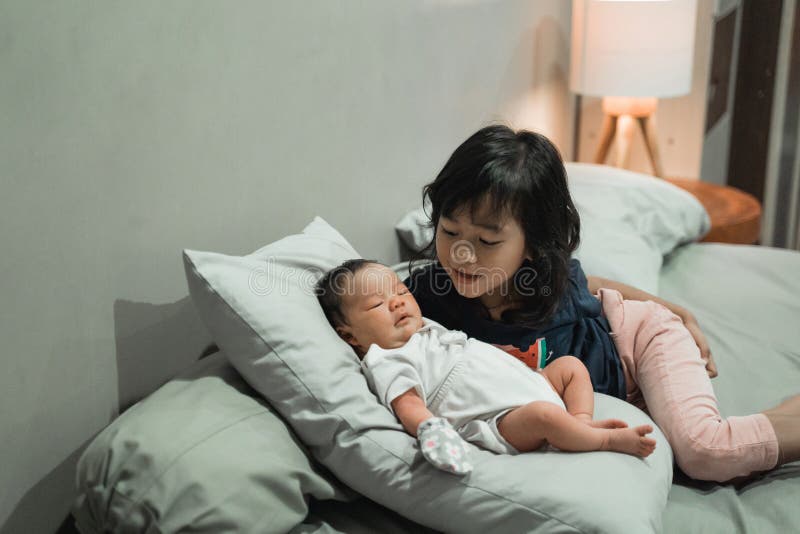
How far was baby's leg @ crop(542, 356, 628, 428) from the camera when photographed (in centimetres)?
120

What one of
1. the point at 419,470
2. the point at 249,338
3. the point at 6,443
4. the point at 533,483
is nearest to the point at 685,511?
the point at 533,483

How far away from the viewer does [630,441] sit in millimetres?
1076

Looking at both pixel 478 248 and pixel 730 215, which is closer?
pixel 478 248

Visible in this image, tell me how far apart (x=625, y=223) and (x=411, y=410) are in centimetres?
110

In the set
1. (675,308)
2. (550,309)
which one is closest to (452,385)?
(550,309)

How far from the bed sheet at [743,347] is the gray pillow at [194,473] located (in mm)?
535

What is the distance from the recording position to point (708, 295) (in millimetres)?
1850

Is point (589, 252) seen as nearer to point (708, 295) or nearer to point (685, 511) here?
point (708, 295)

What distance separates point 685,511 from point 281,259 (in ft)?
2.32

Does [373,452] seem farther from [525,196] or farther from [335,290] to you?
[525,196]

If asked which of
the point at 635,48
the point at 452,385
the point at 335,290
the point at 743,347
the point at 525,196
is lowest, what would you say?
the point at 743,347

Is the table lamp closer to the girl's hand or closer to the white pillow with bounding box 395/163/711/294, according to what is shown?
the white pillow with bounding box 395/163/711/294

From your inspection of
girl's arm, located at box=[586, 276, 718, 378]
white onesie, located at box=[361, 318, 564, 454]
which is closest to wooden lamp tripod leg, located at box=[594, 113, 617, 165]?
girl's arm, located at box=[586, 276, 718, 378]

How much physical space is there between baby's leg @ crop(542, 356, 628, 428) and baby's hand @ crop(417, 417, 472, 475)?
8.9 inches
